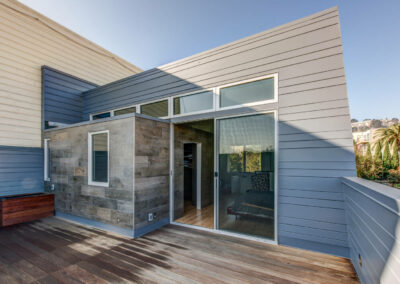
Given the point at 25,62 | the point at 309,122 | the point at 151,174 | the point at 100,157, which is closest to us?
the point at 309,122

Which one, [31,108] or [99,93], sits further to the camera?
[99,93]

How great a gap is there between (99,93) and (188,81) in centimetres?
324

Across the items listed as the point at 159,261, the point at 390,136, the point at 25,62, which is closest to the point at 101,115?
the point at 25,62

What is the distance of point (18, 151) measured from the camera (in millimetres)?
4516

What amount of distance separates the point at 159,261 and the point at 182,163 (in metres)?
2.17

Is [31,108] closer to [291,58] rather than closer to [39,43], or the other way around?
[39,43]

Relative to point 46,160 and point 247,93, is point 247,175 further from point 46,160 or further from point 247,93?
point 46,160

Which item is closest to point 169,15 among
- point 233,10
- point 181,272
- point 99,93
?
point 233,10

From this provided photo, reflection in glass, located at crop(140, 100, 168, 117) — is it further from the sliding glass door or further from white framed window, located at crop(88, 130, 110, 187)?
the sliding glass door

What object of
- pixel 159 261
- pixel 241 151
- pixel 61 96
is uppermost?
pixel 61 96

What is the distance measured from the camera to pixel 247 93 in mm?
3170

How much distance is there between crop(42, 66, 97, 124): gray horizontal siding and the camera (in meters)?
5.01

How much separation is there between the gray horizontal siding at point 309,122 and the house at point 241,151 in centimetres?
1

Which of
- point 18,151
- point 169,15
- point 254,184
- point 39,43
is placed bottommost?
point 254,184
